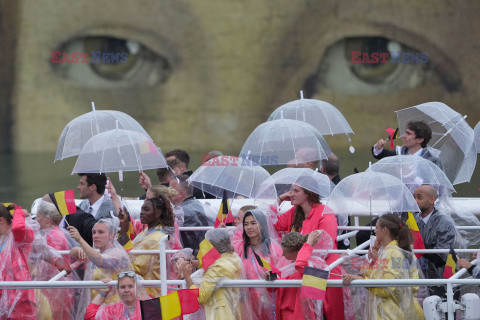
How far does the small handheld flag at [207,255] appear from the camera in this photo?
17.6 feet

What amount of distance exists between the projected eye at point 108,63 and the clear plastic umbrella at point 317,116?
4.27 m

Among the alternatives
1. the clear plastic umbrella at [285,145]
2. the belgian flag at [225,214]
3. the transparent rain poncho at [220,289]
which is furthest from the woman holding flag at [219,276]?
the clear plastic umbrella at [285,145]

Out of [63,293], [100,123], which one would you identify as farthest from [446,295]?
[100,123]

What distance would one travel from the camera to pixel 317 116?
815 centimetres

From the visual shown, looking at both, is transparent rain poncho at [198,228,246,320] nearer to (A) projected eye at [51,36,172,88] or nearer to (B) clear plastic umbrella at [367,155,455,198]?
(B) clear plastic umbrella at [367,155,455,198]

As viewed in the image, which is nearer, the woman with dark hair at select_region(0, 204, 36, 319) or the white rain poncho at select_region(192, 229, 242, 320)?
the white rain poncho at select_region(192, 229, 242, 320)

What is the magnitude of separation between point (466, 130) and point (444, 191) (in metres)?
1.01

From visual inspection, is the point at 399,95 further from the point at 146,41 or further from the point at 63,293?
the point at 63,293

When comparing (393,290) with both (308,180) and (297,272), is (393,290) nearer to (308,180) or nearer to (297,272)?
(297,272)

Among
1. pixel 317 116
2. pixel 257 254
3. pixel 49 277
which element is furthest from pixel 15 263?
pixel 317 116

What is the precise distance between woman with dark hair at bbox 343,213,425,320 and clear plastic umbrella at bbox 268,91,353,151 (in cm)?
274

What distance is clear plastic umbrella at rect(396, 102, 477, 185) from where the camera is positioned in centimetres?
697

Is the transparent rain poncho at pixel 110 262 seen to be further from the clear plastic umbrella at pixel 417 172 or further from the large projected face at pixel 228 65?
the large projected face at pixel 228 65

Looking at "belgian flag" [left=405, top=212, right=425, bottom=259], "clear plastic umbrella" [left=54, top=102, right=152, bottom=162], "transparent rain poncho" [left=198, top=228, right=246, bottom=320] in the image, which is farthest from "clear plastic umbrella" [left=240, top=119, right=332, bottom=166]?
"transparent rain poncho" [left=198, top=228, right=246, bottom=320]
